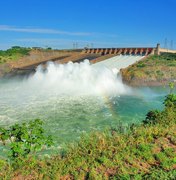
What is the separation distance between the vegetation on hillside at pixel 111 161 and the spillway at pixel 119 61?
33562mm

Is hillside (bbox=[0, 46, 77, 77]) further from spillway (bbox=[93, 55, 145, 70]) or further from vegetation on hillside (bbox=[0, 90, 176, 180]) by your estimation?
vegetation on hillside (bbox=[0, 90, 176, 180])

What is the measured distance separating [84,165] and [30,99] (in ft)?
65.8

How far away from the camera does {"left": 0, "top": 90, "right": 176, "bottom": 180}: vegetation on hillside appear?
7.62 meters

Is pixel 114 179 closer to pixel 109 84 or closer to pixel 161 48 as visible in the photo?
pixel 109 84

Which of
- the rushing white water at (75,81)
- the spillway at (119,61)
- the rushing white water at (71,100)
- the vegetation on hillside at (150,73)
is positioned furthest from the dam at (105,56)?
the rushing white water at (71,100)

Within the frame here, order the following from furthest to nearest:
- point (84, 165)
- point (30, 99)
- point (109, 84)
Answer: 1. point (109, 84)
2. point (30, 99)
3. point (84, 165)

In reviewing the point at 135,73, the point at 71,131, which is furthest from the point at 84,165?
the point at 135,73

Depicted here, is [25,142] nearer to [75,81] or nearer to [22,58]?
[75,81]

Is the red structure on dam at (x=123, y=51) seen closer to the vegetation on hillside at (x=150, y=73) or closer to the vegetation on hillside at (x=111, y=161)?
the vegetation on hillside at (x=150, y=73)

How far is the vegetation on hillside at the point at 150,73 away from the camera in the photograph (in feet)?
125

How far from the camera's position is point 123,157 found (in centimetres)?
839

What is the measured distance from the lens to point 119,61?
156ft

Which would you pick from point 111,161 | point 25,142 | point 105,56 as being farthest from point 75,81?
point 111,161

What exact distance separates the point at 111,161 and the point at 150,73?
105ft
